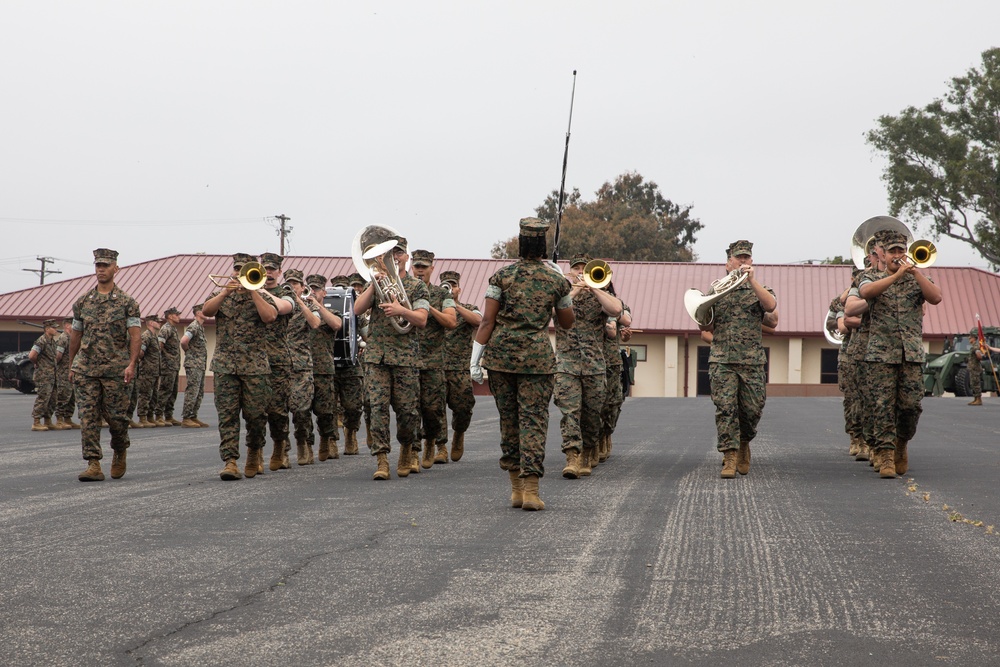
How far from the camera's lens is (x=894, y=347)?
10.8 m

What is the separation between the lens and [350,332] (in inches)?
495

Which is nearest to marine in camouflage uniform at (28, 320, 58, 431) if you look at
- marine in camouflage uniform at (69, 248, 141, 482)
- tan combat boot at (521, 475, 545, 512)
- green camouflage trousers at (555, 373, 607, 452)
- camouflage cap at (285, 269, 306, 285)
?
camouflage cap at (285, 269, 306, 285)

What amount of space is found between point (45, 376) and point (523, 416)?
14.5 meters

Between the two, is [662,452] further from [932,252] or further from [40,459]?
[40,459]

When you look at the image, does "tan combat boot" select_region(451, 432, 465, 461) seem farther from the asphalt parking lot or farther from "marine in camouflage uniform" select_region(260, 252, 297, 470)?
"marine in camouflage uniform" select_region(260, 252, 297, 470)

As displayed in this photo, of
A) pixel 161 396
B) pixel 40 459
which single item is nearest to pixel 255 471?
pixel 40 459

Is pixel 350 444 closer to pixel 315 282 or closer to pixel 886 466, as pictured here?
pixel 315 282

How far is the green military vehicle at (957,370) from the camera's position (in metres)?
38.6

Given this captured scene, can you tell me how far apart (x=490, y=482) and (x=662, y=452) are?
4.30 meters

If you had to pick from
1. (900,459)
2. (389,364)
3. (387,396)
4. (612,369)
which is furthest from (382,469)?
(900,459)

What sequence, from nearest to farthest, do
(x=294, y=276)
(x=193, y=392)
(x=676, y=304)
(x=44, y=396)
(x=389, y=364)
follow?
1. (x=389, y=364)
2. (x=294, y=276)
3. (x=44, y=396)
4. (x=193, y=392)
5. (x=676, y=304)

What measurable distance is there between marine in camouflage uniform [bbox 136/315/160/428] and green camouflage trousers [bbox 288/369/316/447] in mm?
8399

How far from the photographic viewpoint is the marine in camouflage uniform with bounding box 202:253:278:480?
10.7 metres

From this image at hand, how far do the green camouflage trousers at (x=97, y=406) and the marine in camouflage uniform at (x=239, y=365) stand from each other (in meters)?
0.84
